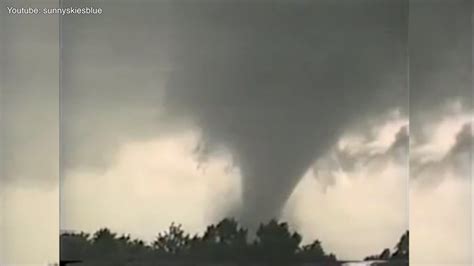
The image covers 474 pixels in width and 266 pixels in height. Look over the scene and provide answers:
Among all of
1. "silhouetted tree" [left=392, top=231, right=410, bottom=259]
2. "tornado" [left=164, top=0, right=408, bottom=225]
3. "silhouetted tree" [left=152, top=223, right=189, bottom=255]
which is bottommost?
"silhouetted tree" [left=392, top=231, right=410, bottom=259]

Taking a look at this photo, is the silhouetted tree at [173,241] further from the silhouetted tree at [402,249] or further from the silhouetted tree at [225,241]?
the silhouetted tree at [402,249]

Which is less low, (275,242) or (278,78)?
(278,78)

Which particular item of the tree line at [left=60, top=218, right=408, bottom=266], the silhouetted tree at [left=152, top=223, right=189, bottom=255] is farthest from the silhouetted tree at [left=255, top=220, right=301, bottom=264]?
the silhouetted tree at [left=152, top=223, right=189, bottom=255]

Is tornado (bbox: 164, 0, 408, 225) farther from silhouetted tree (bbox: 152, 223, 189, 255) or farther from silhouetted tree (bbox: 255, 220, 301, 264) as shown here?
silhouetted tree (bbox: 152, 223, 189, 255)

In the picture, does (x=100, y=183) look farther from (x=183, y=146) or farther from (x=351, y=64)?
(x=351, y=64)

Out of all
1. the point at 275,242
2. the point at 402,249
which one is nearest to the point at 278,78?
the point at 275,242

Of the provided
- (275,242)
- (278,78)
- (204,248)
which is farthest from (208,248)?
(278,78)

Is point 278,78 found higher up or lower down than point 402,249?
higher up

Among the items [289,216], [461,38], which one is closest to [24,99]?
[289,216]

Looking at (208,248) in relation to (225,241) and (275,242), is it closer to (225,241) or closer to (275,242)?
(225,241)

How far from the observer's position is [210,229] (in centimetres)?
175

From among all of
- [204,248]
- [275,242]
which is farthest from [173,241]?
[275,242]

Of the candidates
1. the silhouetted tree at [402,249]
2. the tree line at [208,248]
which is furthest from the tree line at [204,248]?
the silhouetted tree at [402,249]

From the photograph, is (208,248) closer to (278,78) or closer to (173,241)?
(173,241)
